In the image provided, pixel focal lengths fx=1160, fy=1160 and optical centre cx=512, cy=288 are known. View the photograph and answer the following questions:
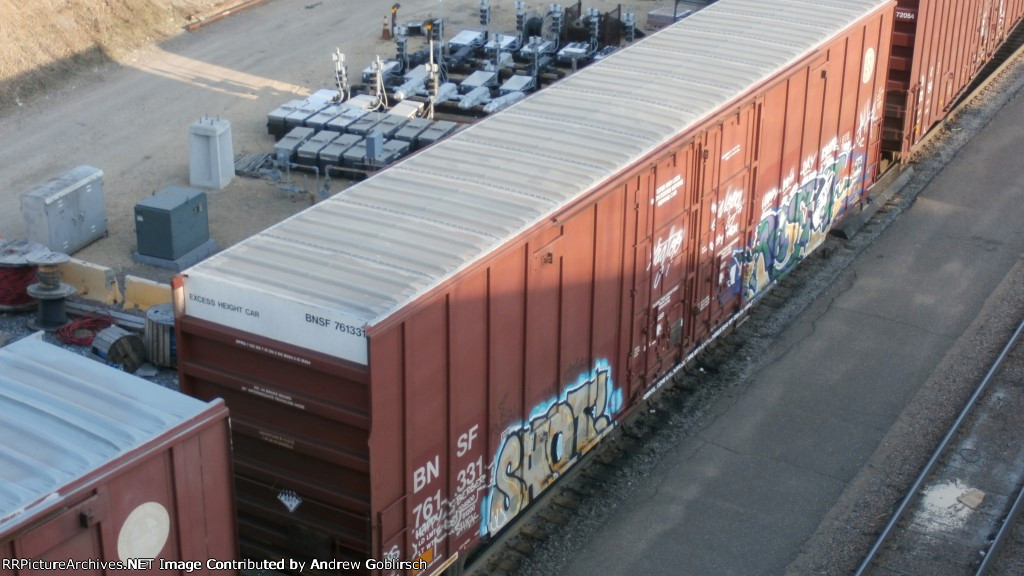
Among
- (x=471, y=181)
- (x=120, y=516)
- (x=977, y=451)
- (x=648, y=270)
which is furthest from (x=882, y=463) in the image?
(x=120, y=516)

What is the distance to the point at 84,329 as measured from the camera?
1905 centimetres

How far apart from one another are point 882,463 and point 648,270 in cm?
464

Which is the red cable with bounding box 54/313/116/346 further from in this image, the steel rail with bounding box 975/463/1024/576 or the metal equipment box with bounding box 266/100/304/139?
the steel rail with bounding box 975/463/1024/576

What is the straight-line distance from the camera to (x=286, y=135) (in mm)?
27266

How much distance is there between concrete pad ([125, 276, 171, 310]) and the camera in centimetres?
1980

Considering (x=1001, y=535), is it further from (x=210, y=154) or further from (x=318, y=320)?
(x=210, y=154)

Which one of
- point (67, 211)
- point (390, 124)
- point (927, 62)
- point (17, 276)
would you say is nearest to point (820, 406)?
point (927, 62)

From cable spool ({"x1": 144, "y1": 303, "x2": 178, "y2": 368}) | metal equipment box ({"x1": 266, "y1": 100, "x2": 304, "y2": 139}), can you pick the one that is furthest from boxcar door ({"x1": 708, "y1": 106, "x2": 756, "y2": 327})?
metal equipment box ({"x1": 266, "y1": 100, "x2": 304, "y2": 139})

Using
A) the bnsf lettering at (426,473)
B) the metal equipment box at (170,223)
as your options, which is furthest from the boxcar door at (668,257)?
the metal equipment box at (170,223)

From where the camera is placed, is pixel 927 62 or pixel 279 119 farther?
pixel 279 119

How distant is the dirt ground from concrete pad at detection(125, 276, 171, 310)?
1549 mm

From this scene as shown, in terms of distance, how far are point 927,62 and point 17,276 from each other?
18004mm

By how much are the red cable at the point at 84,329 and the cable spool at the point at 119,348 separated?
2.55 ft

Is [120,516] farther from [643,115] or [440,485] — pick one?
[643,115]
